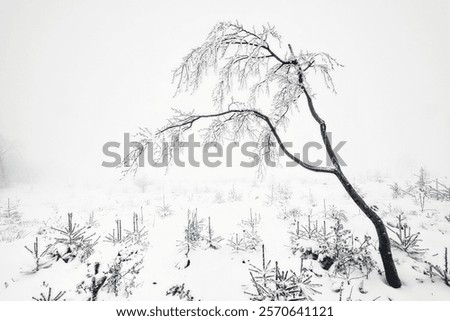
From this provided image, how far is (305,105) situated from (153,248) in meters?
6.42

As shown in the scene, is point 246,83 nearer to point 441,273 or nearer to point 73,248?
point 441,273

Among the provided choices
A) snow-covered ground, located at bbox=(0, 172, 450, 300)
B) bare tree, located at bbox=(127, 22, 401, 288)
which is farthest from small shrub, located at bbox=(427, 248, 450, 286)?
bare tree, located at bbox=(127, 22, 401, 288)

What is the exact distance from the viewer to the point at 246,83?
4820 millimetres

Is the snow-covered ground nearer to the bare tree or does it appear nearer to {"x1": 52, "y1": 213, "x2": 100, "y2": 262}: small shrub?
{"x1": 52, "y1": 213, "x2": 100, "y2": 262}: small shrub

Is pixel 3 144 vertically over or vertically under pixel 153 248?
over

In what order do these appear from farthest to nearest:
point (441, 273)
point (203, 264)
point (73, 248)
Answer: point (73, 248) < point (203, 264) < point (441, 273)

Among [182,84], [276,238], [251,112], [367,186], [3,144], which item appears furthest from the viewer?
[3,144]

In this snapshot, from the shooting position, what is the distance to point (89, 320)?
165 inches

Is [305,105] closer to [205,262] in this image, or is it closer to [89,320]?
[205,262]

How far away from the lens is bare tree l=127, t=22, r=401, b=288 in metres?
4.46

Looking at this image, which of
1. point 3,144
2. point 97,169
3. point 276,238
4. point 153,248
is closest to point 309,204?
point 276,238

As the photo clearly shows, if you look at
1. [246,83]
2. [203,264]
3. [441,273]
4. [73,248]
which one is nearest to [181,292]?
[203,264]

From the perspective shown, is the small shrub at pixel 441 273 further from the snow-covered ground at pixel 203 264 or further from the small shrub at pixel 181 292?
the small shrub at pixel 181 292

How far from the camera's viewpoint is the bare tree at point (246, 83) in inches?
176
